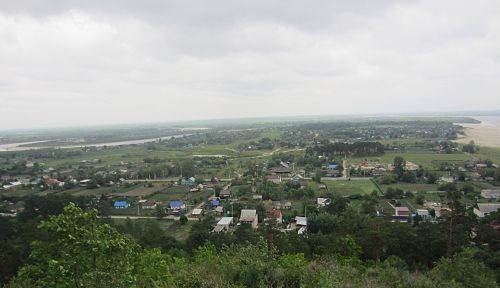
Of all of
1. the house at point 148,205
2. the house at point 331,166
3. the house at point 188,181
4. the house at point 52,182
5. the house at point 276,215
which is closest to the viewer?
the house at point 276,215

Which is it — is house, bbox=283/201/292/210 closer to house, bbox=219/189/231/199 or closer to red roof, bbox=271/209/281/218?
red roof, bbox=271/209/281/218

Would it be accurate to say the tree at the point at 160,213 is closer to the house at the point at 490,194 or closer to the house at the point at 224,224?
the house at the point at 224,224

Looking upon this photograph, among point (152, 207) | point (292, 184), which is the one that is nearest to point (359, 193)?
point (292, 184)

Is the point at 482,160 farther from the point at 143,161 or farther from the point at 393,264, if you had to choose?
the point at 143,161

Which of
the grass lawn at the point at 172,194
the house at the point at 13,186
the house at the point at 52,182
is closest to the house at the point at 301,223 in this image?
the grass lawn at the point at 172,194

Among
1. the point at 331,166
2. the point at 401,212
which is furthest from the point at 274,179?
the point at 401,212

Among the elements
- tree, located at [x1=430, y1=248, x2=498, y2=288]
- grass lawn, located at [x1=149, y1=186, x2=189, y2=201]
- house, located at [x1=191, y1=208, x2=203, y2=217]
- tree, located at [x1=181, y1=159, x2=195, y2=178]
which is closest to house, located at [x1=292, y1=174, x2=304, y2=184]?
grass lawn, located at [x1=149, y1=186, x2=189, y2=201]

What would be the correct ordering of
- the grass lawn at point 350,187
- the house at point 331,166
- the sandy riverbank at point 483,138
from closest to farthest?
the grass lawn at point 350,187 < the house at point 331,166 < the sandy riverbank at point 483,138
